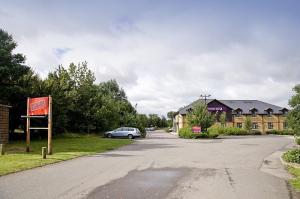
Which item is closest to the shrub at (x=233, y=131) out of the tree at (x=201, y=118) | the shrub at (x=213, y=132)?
the shrub at (x=213, y=132)

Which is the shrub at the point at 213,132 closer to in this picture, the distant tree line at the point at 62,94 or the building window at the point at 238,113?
the distant tree line at the point at 62,94

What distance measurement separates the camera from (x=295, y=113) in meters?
19.8

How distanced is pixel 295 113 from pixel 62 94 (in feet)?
92.3

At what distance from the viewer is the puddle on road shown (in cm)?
997

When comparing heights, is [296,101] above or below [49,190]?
above

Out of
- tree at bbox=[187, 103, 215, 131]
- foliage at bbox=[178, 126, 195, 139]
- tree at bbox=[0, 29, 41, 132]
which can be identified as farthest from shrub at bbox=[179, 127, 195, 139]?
tree at bbox=[0, 29, 41, 132]

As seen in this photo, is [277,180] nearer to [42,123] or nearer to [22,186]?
[22,186]

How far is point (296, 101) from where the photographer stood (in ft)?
65.3

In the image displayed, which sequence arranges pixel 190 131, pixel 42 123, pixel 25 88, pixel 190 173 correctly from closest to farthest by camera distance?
pixel 190 173
pixel 25 88
pixel 42 123
pixel 190 131

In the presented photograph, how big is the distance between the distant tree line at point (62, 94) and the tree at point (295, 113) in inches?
954

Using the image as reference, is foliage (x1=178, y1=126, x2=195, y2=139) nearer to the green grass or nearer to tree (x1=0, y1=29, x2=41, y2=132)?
tree (x1=0, y1=29, x2=41, y2=132)

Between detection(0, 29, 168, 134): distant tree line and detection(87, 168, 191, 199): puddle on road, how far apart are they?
24.8 meters

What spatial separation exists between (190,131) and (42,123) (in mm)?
20645

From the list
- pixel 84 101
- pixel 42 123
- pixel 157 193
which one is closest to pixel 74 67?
pixel 84 101
